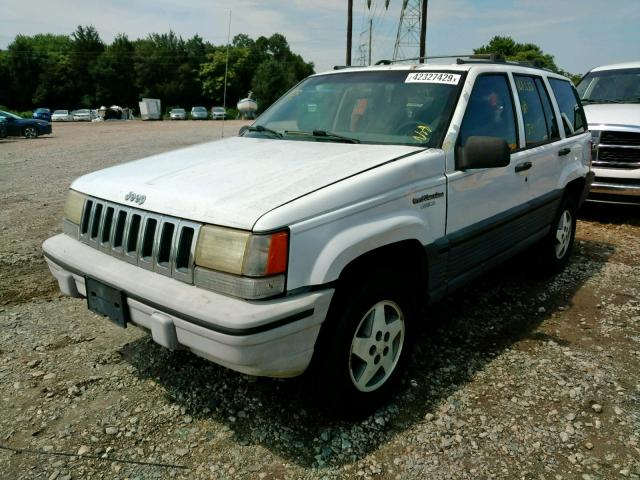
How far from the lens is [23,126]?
908 inches

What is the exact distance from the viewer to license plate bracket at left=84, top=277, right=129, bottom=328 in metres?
2.38

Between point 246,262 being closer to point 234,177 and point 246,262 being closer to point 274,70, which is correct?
point 234,177

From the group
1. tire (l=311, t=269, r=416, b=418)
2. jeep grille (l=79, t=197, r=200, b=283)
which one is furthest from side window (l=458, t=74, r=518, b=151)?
jeep grille (l=79, t=197, r=200, b=283)

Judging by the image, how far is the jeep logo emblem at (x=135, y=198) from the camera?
96.6 inches

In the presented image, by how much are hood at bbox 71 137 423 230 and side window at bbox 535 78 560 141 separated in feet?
6.62

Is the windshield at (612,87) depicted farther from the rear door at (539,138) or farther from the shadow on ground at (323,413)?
the shadow on ground at (323,413)

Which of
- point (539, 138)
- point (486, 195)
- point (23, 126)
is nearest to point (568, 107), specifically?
point (539, 138)

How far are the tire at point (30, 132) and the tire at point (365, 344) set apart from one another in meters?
25.6

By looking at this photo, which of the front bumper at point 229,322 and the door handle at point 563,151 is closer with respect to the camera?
the front bumper at point 229,322

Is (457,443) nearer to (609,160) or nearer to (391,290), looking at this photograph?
(391,290)

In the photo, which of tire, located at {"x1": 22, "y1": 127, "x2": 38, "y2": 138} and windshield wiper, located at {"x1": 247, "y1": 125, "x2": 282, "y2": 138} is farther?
tire, located at {"x1": 22, "y1": 127, "x2": 38, "y2": 138}

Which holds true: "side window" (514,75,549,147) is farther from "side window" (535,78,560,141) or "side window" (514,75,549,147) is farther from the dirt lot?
the dirt lot

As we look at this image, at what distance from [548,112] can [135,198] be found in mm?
3516

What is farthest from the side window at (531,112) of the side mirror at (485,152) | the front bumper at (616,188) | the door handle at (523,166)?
the front bumper at (616,188)
